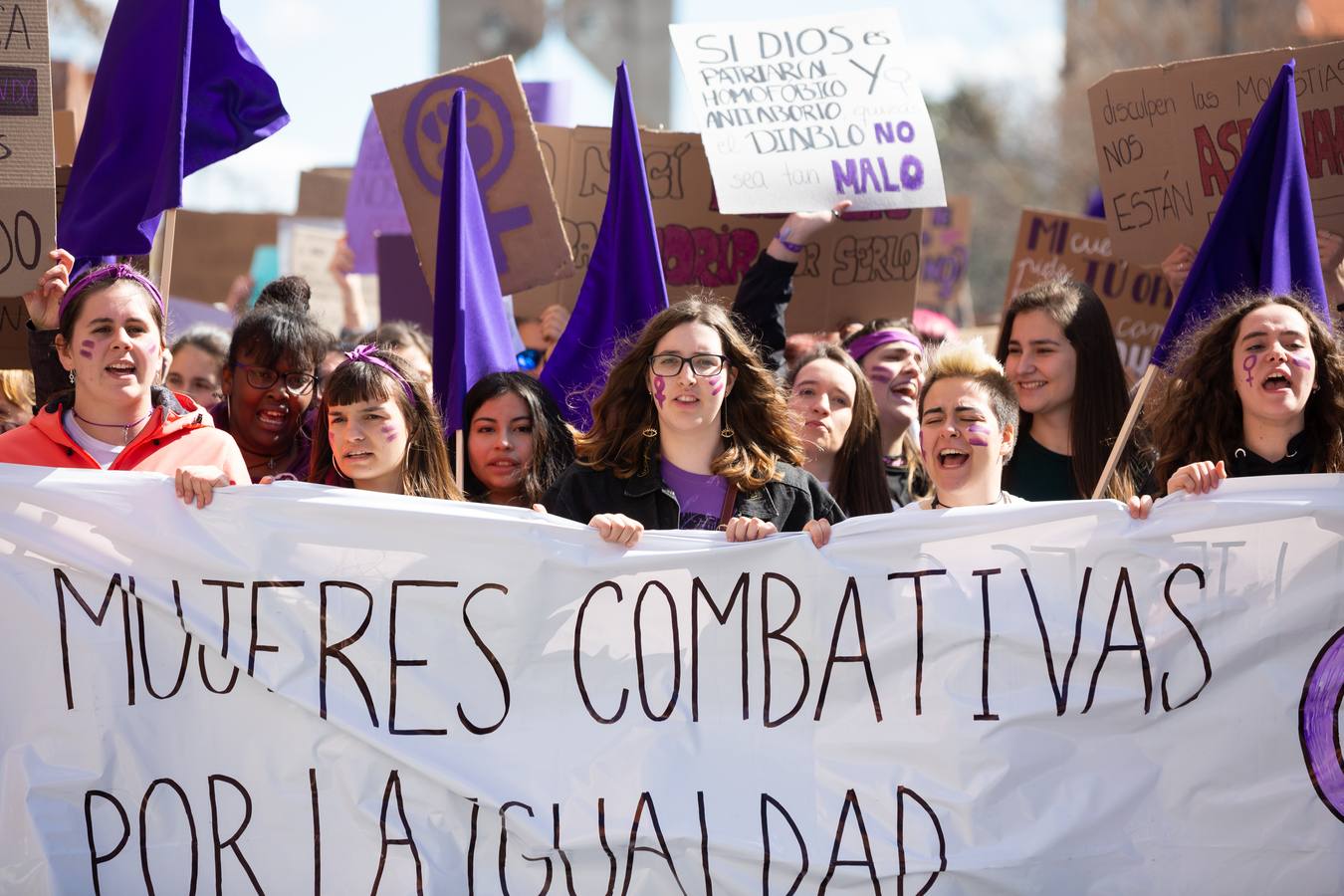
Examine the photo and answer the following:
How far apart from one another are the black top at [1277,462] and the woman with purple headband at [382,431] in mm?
2084

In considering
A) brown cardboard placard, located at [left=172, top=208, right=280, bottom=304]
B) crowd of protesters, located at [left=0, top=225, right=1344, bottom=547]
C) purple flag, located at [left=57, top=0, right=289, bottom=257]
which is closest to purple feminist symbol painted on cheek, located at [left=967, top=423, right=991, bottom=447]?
crowd of protesters, located at [left=0, top=225, right=1344, bottom=547]

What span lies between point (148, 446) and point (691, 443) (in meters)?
1.41

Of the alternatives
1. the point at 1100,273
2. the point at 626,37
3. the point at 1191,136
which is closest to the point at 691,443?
the point at 1191,136

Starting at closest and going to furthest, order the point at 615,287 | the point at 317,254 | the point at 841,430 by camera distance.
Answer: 1. the point at 615,287
2. the point at 841,430
3. the point at 317,254

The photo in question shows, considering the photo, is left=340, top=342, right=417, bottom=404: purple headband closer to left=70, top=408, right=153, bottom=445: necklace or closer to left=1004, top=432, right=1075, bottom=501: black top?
left=70, top=408, right=153, bottom=445: necklace

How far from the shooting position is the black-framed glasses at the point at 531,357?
22.0 ft

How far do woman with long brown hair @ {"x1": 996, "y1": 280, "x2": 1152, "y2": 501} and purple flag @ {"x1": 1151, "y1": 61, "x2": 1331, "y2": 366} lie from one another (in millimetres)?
433

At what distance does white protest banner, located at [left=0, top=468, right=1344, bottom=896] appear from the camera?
3.83 m

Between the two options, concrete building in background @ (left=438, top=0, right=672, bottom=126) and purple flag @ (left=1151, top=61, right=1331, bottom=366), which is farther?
concrete building in background @ (left=438, top=0, right=672, bottom=126)

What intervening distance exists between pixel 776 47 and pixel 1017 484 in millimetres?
2130

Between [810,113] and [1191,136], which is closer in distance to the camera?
[1191,136]

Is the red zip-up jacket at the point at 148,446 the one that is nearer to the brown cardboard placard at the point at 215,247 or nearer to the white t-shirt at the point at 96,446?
the white t-shirt at the point at 96,446

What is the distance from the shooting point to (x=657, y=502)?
4328 mm

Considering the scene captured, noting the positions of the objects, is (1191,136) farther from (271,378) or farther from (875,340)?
(271,378)
